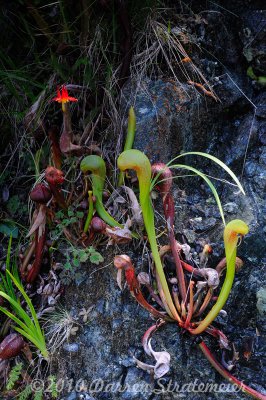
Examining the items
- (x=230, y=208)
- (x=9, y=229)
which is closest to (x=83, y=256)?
(x=9, y=229)

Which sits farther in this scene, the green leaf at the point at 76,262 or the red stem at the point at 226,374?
the green leaf at the point at 76,262

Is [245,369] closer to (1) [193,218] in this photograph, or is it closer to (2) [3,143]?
(1) [193,218]

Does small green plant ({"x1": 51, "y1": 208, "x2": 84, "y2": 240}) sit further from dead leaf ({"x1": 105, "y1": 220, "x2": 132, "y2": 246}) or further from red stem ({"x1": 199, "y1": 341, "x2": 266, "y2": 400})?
red stem ({"x1": 199, "y1": 341, "x2": 266, "y2": 400})

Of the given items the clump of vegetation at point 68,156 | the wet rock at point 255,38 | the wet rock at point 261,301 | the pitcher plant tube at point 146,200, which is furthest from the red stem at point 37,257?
the wet rock at point 255,38

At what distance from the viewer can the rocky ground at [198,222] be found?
1.66m

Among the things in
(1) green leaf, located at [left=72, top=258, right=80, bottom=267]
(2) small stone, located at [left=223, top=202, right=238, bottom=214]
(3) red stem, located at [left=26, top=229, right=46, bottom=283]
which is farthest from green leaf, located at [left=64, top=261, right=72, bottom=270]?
(2) small stone, located at [left=223, top=202, right=238, bottom=214]

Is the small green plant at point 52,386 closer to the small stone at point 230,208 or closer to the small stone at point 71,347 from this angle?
the small stone at point 71,347

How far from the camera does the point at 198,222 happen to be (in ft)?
6.32

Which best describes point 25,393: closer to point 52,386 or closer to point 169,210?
point 52,386

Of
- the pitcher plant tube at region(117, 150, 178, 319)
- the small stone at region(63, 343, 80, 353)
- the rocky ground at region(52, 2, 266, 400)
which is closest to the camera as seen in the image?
the pitcher plant tube at region(117, 150, 178, 319)

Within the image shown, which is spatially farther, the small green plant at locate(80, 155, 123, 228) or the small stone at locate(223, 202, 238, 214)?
the small stone at locate(223, 202, 238, 214)

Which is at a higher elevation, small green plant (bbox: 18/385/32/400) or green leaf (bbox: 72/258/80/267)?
green leaf (bbox: 72/258/80/267)

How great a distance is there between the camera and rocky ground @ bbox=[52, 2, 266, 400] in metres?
1.66

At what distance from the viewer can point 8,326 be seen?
191cm
